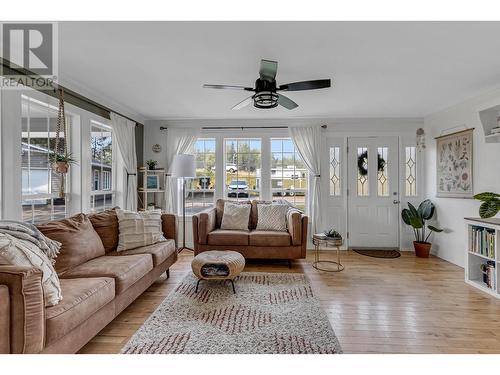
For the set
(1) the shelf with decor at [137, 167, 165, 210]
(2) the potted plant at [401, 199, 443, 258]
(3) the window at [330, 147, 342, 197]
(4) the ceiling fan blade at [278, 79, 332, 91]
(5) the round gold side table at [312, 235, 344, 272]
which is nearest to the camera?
(4) the ceiling fan blade at [278, 79, 332, 91]

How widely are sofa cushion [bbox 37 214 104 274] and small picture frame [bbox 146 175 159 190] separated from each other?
1970mm

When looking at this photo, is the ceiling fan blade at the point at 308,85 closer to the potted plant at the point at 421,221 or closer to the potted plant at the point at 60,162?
the potted plant at the point at 60,162

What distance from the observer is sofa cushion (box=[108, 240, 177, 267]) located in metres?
2.82

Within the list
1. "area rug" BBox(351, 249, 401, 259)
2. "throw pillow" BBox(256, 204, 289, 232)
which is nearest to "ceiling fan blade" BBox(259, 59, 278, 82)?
"throw pillow" BBox(256, 204, 289, 232)

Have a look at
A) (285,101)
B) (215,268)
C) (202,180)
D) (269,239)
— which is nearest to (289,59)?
(285,101)

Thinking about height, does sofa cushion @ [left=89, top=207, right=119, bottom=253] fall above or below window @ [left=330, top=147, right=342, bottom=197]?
below

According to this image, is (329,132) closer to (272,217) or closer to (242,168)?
(242,168)

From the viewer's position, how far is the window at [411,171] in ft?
15.7

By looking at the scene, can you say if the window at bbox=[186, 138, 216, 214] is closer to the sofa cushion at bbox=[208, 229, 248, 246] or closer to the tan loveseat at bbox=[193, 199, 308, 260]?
the tan loveseat at bbox=[193, 199, 308, 260]

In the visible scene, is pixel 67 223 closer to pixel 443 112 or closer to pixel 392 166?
pixel 392 166

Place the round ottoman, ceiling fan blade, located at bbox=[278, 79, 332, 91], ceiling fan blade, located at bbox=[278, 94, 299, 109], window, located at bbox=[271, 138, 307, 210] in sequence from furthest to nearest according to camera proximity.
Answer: window, located at bbox=[271, 138, 307, 210]
the round ottoman
ceiling fan blade, located at bbox=[278, 94, 299, 109]
ceiling fan blade, located at bbox=[278, 79, 332, 91]

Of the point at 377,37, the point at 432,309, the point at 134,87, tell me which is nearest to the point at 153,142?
the point at 134,87

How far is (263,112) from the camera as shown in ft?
14.4

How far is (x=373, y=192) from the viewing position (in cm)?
481
